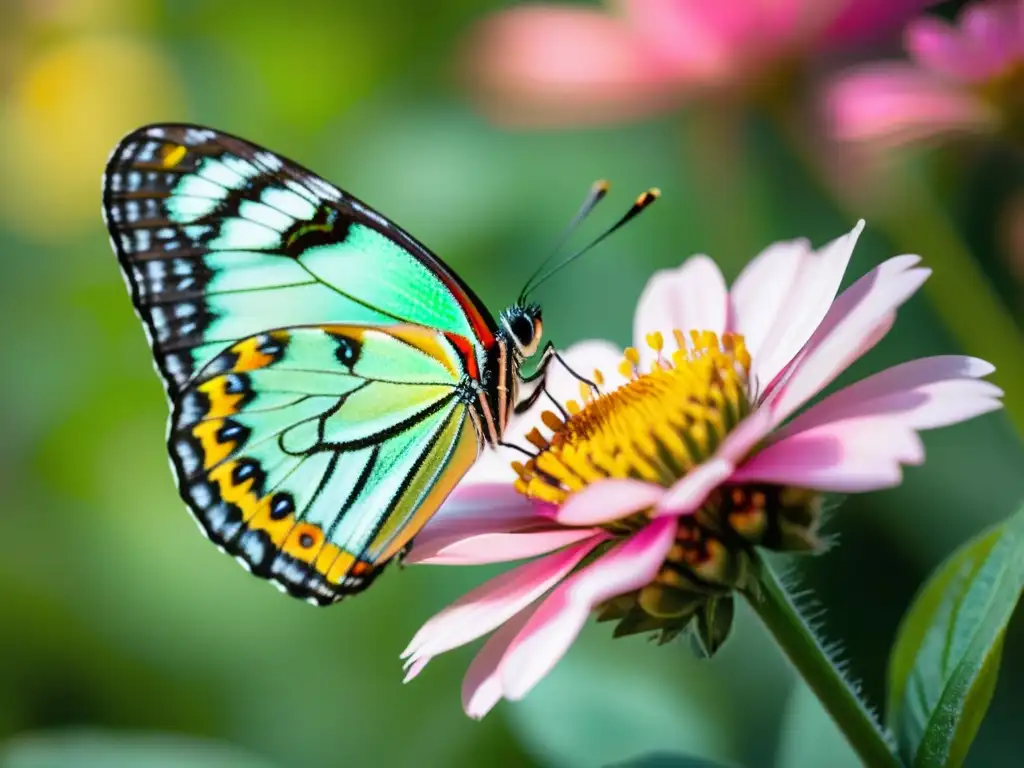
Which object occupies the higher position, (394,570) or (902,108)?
(902,108)

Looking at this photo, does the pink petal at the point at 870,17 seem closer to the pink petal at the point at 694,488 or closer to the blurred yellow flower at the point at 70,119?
the pink petal at the point at 694,488

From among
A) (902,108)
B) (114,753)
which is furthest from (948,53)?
(114,753)

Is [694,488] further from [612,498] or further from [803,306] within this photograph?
[803,306]

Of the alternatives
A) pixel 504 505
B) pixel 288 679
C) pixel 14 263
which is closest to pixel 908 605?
pixel 504 505

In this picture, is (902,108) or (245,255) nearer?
(245,255)

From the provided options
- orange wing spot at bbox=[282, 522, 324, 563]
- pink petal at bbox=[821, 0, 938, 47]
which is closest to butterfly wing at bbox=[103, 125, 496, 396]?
orange wing spot at bbox=[282, 522, 324, 563]

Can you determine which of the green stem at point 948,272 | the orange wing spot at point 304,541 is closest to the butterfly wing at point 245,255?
the orange wing spot at point 304,541
